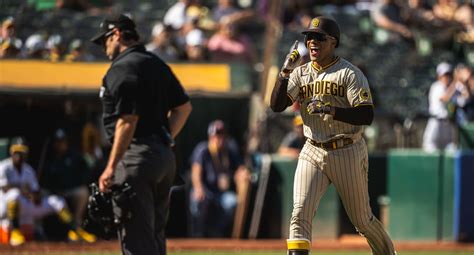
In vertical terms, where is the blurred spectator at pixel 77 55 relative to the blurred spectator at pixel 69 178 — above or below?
above

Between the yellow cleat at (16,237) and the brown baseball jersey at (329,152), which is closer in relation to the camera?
the brown baseball jersey at (329,152)

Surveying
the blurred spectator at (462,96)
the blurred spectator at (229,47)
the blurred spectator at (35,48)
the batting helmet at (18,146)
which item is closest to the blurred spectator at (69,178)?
the batting helmet at (18,146)

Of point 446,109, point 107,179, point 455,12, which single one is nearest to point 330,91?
point 107,179

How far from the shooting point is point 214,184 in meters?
14.5

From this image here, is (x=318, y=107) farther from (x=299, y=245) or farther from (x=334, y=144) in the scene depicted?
(x=299, y=245)

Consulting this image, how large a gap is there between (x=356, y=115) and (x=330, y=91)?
0.87ft

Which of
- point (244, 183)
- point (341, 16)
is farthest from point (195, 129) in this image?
point (341, 16)

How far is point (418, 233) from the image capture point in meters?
14.3

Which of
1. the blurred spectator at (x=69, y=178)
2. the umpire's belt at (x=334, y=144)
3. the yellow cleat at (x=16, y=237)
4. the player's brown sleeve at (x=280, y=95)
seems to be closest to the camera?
the player's brown sleeve at (x=280, y=95)

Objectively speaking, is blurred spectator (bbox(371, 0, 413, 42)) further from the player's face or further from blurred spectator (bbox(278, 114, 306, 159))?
the player's face

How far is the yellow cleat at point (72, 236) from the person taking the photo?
1380 cm

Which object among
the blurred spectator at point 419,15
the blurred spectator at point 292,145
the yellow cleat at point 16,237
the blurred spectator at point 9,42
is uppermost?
the blurred spectator at point 419,15

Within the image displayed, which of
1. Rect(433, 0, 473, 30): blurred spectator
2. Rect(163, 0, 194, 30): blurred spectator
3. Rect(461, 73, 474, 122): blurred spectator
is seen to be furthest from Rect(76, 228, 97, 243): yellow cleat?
Rect(433, 0, 473, 30): blurred spectator

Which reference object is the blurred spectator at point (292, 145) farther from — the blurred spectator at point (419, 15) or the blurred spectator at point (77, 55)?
the blurred spectator at point (419, 15)
